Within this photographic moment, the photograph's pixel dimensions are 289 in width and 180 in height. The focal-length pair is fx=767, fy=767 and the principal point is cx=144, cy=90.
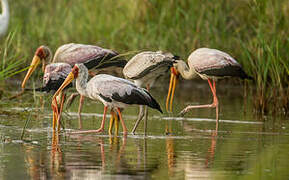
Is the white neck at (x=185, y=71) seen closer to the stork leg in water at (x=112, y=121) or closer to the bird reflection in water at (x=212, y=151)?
the bird reflection in water at (x=212, y=151)

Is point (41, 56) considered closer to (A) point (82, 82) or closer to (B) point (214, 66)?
(A) point (82, 82)

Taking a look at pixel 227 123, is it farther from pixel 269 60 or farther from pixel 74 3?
pixel 74 3

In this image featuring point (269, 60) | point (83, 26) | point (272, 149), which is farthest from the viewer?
point (83, 26)

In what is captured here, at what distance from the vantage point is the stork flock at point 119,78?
9.80 m

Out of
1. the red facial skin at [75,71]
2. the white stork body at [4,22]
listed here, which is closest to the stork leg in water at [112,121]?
the red facial skin at [75,71]

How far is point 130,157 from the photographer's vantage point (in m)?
8.19

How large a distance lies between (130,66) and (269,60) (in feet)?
8.12

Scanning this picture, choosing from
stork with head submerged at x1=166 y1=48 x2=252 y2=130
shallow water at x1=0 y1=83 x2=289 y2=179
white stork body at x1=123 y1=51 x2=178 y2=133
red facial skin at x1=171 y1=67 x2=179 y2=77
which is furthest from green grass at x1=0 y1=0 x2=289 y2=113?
white stork body at x1=123 y1=51 x2=178 y2=133

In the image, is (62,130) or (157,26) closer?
(62,130)

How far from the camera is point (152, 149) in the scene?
29.0 feet

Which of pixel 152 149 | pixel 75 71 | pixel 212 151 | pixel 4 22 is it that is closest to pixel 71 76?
pixel 75 71

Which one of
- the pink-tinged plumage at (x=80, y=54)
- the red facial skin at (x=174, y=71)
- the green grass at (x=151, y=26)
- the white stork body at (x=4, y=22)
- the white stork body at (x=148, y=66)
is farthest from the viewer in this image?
the green grass at (x=151, y=26)

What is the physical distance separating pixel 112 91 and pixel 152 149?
1243mm

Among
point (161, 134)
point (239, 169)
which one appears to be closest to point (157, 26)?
point (161, 134)
